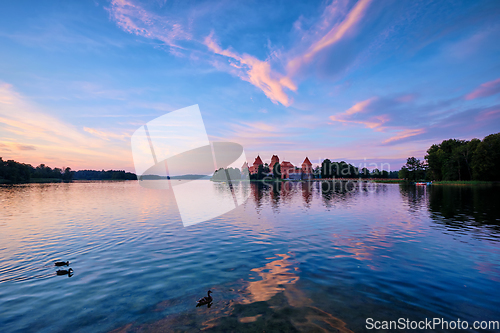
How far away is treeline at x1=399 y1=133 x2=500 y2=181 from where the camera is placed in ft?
324

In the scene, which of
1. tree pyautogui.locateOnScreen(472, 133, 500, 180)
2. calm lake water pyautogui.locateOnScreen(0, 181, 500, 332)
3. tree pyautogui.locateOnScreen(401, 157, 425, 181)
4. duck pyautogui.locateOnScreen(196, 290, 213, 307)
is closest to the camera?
calm lake water pyautogui.locateOnScreen(0, 181, 500, 332)

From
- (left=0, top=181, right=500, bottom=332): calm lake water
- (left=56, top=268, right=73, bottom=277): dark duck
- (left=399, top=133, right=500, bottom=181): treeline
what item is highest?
(left=399, top=133, right=500, bottom=181): treeline

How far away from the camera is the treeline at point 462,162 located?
3885 inches

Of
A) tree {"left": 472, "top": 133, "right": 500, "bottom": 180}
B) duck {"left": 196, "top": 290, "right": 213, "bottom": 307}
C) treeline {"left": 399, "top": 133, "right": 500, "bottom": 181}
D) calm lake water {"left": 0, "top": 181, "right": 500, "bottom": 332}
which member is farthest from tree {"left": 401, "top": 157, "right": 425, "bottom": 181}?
duck {"left": 196, "top": 290, "right": 213, "bottom": 307}

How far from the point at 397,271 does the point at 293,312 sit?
7.01m

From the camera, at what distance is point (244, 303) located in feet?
A: 28.2

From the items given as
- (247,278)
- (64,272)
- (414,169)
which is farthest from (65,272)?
(414,169)

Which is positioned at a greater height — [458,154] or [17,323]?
[458,154]

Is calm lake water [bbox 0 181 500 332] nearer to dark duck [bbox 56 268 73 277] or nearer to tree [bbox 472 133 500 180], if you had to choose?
dark duck [bbox 56 268 73 277]

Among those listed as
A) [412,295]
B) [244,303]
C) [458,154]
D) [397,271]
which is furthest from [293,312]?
[458,154]

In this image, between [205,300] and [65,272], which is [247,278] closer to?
[205,300]

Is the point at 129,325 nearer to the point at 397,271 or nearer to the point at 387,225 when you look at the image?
the point at 397,271

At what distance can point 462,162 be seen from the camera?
115 m

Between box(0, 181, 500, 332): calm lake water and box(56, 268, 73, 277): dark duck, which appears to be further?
box(56, 268, 73, 277): dark duck
